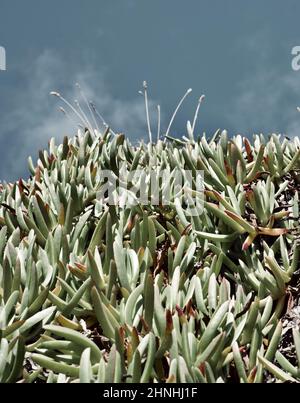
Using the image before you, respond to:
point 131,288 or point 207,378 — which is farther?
point 131,288

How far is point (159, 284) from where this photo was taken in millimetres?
2045

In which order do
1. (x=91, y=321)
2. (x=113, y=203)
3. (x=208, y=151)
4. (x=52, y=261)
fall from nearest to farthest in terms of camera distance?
(x=91, y=321) < (x=52, y=261) < (x=113, y=203) < (x=208, y=151)

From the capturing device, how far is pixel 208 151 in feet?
10.1

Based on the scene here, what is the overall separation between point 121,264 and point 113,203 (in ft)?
2.44

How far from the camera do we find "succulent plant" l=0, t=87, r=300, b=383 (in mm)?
1707

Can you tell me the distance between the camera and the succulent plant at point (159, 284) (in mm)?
1707

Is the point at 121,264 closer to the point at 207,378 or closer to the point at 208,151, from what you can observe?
the point at 207,378

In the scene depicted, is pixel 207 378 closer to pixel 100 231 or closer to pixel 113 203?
pixel 100 231

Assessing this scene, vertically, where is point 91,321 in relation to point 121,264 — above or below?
below

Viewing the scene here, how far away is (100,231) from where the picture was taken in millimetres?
2355

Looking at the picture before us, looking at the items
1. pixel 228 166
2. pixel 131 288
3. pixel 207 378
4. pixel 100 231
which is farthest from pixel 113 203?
pixel 207 378

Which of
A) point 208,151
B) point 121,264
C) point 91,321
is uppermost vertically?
point 208,151
